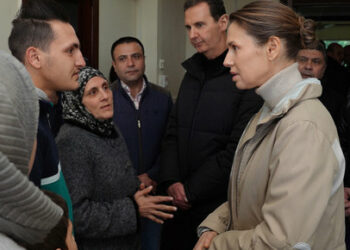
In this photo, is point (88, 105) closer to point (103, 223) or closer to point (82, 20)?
point (103, 223)

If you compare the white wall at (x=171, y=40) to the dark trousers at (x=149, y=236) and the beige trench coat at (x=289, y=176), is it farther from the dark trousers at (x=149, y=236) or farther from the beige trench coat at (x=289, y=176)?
the beige trench coat at (x=289, y=176)

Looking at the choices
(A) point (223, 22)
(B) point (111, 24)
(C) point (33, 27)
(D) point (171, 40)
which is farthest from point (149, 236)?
(D) point (171, 40)

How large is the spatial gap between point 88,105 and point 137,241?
65 cm

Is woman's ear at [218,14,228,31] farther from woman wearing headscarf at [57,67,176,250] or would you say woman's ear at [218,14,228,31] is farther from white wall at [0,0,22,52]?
white wall at [0,0,22,52]

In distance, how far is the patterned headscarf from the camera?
5.36 feet

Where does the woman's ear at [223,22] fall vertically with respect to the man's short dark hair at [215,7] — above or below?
below

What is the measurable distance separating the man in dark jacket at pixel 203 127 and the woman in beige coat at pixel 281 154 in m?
0.56

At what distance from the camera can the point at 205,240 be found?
54.0 inches

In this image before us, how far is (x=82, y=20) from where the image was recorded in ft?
11.5

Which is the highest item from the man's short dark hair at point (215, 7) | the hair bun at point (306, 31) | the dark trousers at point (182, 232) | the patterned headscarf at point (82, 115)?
the man's short dark hair at point (215, 7)

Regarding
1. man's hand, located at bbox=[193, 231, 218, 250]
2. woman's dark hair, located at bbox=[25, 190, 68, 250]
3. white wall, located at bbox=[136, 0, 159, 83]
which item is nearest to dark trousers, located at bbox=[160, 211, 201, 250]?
man's hand, located at bbox=[193, 231, 218, 250]

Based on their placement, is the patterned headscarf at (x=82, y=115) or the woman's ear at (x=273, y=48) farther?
the patterned headscarf at (x=82, y=115)

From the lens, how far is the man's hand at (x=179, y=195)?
1.99 metres

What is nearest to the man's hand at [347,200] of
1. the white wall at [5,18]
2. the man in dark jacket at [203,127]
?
the man in dark jacket at [203,127]
